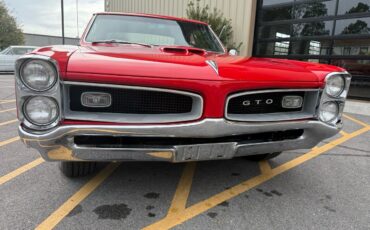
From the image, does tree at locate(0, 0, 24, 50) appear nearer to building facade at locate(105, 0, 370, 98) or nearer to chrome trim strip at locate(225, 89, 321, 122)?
building facade at locate(105, 0, 370, 98)

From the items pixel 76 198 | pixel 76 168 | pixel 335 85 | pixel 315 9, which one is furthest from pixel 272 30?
pixel 76 198

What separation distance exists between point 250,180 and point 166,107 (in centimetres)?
136

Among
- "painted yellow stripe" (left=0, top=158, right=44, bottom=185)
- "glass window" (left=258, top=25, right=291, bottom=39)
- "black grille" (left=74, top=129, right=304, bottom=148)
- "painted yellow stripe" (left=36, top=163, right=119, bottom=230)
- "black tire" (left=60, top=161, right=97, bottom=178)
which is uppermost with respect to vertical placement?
"glass window" (left=258, top=25, right=291, bottom=39)

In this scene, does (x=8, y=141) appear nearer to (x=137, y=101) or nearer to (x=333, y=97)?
(x=137, y=101)

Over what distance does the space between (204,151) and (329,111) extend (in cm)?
117

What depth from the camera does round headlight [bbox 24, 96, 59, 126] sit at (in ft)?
6.56

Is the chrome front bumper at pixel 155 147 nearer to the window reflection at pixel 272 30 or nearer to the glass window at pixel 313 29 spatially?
the glass window at pixel 313 29

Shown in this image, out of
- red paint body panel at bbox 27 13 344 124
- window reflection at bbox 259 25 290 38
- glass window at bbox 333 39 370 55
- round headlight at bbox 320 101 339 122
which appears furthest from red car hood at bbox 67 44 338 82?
window reflection at bbox 259 25 290 38

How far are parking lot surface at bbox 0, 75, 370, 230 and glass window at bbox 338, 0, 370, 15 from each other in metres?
5.88

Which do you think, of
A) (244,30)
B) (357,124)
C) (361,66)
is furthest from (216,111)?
(244,30)

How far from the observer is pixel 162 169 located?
3236 mm

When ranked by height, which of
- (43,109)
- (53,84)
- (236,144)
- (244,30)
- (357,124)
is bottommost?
(357,124)

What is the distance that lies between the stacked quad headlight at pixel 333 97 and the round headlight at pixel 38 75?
2.01 meters

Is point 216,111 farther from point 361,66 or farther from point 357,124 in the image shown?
point 361,66
